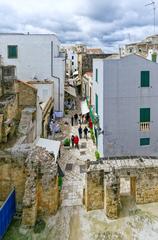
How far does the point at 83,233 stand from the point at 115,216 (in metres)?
1.84

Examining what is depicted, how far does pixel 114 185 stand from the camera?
14.3 metres

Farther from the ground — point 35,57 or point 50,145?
point 35,57

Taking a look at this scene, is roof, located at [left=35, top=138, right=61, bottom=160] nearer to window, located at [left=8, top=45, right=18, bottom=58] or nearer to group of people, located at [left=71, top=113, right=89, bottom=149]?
group of people, located at [left=71, top=113, right=89, bottom=149]

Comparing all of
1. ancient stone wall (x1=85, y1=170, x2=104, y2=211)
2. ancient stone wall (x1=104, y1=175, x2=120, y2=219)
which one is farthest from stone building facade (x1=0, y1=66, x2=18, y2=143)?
ancient stone wall (x1=104, y1=175, x2=120, y2=219)

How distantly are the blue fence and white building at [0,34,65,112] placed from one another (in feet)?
85.1

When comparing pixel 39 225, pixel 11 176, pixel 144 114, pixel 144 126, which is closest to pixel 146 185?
pixel 39 225

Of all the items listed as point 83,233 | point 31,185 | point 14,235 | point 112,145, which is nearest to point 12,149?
point 31,185

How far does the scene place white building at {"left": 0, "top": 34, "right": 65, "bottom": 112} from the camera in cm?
3884

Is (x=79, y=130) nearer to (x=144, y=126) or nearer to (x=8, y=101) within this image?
(x=144, y=126)

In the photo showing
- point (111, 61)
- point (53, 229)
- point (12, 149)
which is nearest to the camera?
point (53, 229)

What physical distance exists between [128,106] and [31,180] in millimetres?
11943

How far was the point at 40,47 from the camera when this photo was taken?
39.3 meters

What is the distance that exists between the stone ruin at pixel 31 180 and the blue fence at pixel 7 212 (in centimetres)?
54

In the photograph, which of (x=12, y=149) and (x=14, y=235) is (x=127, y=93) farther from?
(x=14, y=235)
